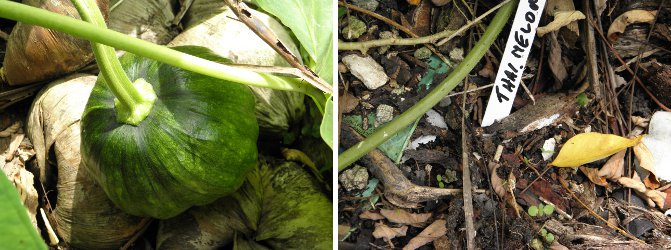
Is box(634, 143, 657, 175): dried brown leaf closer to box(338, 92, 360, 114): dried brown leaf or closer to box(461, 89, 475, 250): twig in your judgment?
box(461, 89, 475, 250): twig

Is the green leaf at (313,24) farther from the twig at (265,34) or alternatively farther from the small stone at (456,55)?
the small stone at (456,55)

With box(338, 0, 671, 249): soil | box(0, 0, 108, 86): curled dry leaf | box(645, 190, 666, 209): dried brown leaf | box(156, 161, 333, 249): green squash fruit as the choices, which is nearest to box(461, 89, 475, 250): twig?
box(338, 0, 671, 249): soil

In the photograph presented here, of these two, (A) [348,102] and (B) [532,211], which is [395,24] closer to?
(A) [348,102]

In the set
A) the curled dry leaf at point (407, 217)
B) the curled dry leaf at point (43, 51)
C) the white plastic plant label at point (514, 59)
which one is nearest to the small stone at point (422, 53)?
the white plastic plant label at point (514, 59)

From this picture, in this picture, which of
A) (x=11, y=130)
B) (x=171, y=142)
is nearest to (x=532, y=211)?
(x=171, y=142)

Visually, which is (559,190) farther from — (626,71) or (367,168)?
(367,168)

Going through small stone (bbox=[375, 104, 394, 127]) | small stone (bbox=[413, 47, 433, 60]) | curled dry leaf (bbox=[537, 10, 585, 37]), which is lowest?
small stone (bbox=[375, 104, 394, 127])

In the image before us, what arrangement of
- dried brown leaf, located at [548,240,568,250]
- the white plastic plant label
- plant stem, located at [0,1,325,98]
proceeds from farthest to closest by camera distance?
dried brown leaf, located at [548,240,568,250] < the white plastic plant label < plant stem, located at [0,1,325,98]
